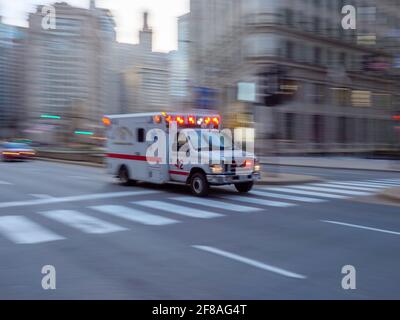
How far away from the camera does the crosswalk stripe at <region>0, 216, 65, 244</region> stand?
322 inches

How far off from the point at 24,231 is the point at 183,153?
6.46m

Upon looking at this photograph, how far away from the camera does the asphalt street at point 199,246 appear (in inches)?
217

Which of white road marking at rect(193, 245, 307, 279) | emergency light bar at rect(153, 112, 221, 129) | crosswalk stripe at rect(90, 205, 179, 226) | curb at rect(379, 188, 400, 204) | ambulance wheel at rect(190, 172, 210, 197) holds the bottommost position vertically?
white road marking at rect(193, 245, 307, 279)

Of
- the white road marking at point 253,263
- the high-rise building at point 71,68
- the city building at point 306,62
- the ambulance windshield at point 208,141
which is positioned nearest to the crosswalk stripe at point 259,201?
the ambulance windshield at point 208,141

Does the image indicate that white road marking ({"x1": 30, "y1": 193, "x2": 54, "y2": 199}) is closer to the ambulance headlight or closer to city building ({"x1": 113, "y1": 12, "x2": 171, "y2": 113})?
the ambulance headlight

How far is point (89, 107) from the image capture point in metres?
77.9

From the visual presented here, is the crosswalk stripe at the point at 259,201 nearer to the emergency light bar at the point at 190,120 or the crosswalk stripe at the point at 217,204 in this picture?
the crosswalk stripe at the point at 217,204

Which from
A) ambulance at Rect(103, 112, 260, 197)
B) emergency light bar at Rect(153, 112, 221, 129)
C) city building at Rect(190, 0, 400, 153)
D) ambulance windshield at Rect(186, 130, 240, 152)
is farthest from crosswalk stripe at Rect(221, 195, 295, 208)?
city building at Rect(190, 0, 400, 153)

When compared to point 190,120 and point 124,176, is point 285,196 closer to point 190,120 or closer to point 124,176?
point 190,120

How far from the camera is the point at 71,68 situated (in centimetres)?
7469

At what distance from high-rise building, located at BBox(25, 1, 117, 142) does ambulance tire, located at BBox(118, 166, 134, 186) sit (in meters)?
44.9

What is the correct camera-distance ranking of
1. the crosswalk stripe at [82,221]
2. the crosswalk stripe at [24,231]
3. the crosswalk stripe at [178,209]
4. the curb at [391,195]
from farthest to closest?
the curb at [391,195] → the crosswalk stripe at [178,209] → the crosswalk stripe at [82,221] → the crosswalk stripe at [24,231]

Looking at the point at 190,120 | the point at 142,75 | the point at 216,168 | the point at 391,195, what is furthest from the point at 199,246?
the point at 142,75

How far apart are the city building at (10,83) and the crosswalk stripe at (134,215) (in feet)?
305
